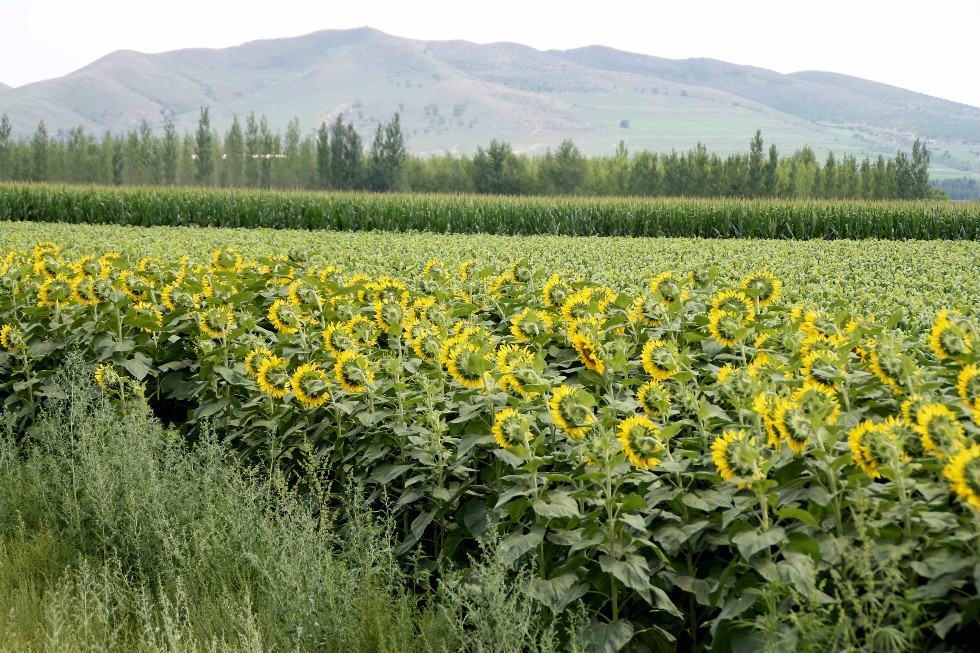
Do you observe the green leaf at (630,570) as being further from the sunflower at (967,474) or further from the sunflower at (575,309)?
the sunflower at (575,309)

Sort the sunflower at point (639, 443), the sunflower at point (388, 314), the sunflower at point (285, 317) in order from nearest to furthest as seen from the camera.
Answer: the sunflower at point (639, 443) → the sunflower at point (388, 314) → the sunflower at point (285, 317)

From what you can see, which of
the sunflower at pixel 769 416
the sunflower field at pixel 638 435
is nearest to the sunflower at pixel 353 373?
the sunflower field at pixel 638 435

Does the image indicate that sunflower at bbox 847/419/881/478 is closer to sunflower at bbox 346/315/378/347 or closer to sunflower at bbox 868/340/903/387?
sunflower at bbox 868/340/903/387

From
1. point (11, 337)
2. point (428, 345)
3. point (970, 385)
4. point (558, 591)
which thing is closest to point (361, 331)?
point (428, 345)

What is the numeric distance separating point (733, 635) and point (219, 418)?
3.33 meters

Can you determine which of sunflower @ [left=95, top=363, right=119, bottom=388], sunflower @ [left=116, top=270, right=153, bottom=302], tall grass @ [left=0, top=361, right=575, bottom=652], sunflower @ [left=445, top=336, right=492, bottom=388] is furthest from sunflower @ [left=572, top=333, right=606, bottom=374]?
sunflower @ [left=116, top=270, right=153, bottom=302]

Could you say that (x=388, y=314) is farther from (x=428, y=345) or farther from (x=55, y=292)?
(x=55, y=292)

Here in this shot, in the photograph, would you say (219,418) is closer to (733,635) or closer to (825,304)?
(733,635)

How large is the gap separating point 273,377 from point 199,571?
0.90m

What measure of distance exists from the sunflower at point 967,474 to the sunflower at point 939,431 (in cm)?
11

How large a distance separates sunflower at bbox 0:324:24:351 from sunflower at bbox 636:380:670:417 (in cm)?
421

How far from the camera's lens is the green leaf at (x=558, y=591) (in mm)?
2699

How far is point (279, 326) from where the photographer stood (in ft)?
15.3

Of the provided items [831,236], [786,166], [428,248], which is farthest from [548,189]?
[428,248]
